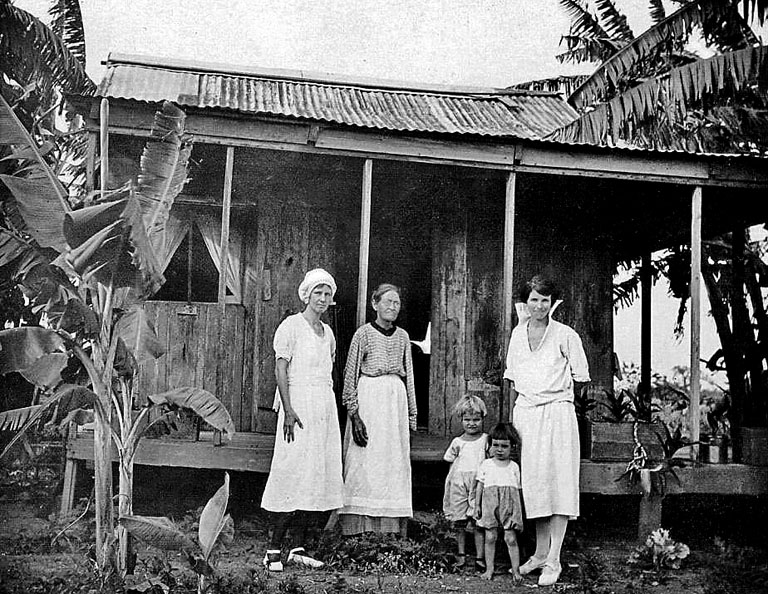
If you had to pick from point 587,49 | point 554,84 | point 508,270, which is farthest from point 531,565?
point 554,84

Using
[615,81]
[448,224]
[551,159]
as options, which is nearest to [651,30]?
[615,81]

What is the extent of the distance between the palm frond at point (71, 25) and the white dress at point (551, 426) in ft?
27.8

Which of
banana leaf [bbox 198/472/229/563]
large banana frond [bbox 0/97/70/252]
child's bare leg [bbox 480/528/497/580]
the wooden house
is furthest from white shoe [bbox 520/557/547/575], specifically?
large banana frond [bbox 0/97/70/252]

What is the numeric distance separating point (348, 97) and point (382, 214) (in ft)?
5.52

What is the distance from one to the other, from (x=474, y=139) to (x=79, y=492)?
5442 mm

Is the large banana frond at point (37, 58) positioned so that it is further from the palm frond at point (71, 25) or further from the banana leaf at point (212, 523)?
the banana leaf at point (212, 523)

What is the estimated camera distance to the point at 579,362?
6.50 m

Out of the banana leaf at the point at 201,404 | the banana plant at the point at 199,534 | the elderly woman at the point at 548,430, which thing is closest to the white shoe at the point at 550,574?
the elderly woman at the point at 548,430

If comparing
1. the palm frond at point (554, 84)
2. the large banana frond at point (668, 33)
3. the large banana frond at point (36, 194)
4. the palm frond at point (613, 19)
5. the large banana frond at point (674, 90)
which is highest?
the palm frond at point (613, 19)

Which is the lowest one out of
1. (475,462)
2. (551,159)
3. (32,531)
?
(32,531)

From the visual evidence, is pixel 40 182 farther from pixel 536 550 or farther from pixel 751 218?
pixel 751 218

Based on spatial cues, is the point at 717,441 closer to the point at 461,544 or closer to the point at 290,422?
the point at 461,544

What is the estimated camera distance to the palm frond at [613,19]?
15.2m

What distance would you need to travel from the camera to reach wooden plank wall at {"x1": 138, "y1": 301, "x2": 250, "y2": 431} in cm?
821
